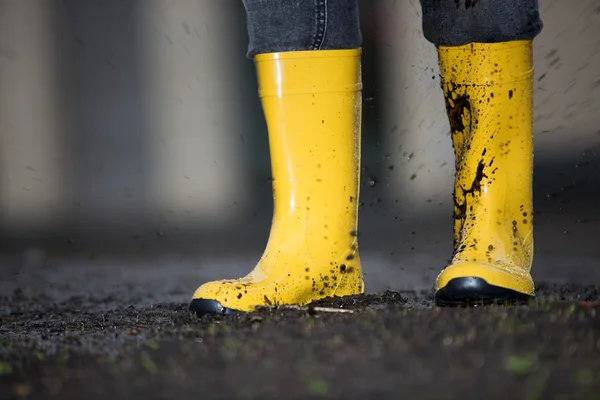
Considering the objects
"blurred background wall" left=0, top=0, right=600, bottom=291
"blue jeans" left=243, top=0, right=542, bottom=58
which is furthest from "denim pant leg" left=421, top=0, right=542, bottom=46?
"blurred background wall" left=0, top=0, right=600, bottom=291

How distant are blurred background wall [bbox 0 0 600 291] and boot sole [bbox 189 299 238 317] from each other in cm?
327

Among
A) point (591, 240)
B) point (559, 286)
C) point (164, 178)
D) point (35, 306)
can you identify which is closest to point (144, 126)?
point (164, 178)

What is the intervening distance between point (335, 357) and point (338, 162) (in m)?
0.72

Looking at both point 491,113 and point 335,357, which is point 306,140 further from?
point 335,357

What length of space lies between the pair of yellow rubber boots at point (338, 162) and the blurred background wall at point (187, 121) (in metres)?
3.19

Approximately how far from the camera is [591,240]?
A: 12.9 ft

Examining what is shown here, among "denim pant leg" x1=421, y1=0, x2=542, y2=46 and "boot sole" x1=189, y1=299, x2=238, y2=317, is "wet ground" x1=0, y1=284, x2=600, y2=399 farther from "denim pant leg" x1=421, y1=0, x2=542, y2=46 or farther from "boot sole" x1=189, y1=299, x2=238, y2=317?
"denim pant leg" x1=421, y1=0, x2=542, y2=46

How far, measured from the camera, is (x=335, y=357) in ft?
4.20

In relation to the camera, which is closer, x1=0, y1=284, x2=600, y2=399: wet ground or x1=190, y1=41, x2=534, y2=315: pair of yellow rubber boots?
x1=0, y1=284, x2=600, y2=399: wet ground

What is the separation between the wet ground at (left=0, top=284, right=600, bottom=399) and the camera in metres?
1.15

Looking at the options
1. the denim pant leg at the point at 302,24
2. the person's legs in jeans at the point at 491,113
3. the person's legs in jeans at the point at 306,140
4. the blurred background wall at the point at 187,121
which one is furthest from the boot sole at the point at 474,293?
the blurred background wall at the point at 187,121

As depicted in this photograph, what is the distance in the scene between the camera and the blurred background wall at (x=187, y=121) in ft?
19.2

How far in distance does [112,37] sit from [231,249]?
291cm

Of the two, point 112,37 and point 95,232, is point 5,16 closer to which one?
point 112,37
